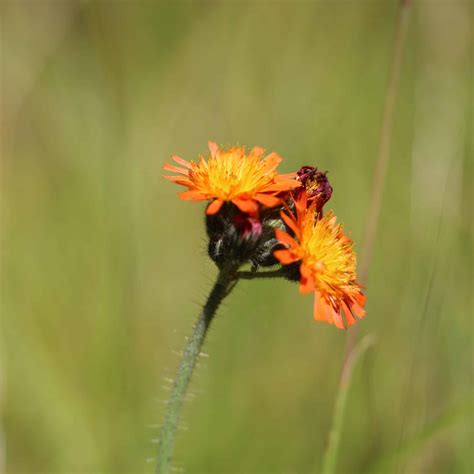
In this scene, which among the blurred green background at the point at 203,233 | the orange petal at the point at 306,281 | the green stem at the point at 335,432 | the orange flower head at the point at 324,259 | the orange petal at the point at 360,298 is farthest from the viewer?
the blurred green background at the point at 203,233

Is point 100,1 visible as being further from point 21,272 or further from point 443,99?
point 443,99

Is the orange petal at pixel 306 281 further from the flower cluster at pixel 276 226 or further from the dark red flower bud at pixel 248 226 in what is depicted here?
the dark red flower bud at pixel 248 226

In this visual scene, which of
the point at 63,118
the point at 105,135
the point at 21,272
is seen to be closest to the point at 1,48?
the point at 63,118

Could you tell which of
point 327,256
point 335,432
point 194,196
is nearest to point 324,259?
point 327,256

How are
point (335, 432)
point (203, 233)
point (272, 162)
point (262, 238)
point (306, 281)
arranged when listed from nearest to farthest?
point (306, 281)
point (262, 238)
point (272, 162)
point (335, 432)
point (203, 233)

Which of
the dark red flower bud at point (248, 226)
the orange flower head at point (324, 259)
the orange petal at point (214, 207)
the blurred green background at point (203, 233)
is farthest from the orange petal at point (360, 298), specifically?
the blurred green background at point (203, 233)

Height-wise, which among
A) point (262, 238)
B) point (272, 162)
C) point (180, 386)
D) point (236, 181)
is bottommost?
point (180, 386)

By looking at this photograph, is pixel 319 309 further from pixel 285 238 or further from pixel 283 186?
pixel 283 186
